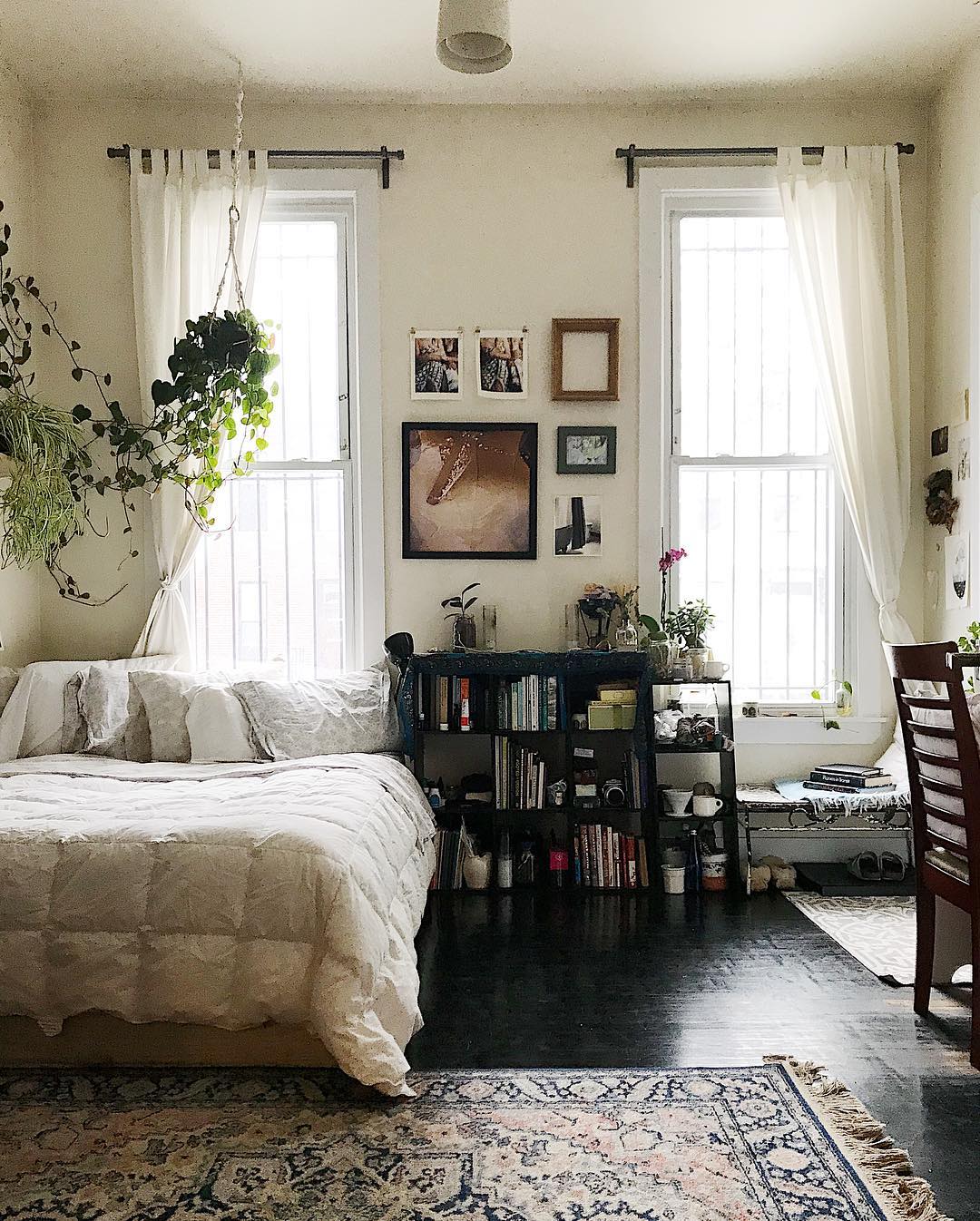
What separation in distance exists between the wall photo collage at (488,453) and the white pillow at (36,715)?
1.54 metres

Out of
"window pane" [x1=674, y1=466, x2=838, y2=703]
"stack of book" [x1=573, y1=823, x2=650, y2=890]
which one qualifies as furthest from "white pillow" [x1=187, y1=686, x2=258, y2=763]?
"window pane" [x1=674, y1=466, x2=838, y2=703]

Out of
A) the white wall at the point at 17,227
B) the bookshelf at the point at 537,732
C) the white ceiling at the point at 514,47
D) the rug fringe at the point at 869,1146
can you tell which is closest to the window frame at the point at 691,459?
the white ceiling at the point at 514,47

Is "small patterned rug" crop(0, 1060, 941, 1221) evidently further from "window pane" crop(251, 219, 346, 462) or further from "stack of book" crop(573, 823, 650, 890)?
"window pane" crop(251, 219, 346, 462)

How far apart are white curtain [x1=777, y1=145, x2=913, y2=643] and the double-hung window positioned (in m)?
0.18

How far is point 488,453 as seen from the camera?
15.6ft

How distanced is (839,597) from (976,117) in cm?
203

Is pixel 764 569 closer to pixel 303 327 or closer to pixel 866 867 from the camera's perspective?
pixel 866 867

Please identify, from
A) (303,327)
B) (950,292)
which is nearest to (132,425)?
(303,327)

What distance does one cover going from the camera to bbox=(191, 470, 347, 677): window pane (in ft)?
15.9

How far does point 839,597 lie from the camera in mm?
4852

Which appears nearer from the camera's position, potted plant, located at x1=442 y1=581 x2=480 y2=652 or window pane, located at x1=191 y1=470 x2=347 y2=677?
potted plant, located at x1=442 y1=581 x2=480 y2=652

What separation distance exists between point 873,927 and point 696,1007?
110cm

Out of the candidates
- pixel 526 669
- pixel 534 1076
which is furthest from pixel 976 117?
pixel 534 1076

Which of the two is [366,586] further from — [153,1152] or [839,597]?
[153,1152]
